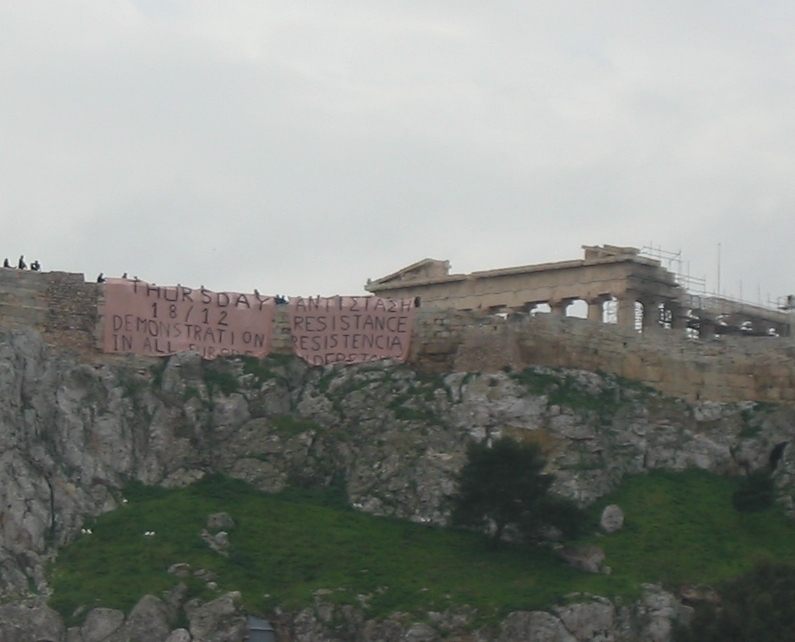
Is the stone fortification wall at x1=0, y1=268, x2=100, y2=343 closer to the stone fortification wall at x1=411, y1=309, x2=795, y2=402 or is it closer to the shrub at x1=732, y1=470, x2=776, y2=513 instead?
the stone fortification wall at x1=411, y1=309, x2=795, y2=402

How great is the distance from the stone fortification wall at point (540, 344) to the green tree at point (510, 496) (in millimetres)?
6290

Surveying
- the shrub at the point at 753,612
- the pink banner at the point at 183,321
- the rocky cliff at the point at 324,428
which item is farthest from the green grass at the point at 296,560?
the pink banner at the point at 183,321

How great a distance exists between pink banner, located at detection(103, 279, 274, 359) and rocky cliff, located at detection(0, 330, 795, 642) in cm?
54

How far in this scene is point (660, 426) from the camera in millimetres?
66000

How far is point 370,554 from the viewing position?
193 feet

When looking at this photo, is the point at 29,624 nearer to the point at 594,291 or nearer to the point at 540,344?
the point at 540,344

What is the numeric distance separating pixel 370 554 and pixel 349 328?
31.4 feet

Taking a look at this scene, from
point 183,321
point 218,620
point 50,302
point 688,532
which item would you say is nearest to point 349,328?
point 183,321

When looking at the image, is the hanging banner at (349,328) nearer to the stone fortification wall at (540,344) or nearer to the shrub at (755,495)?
the stone fortification wall at (540,344)

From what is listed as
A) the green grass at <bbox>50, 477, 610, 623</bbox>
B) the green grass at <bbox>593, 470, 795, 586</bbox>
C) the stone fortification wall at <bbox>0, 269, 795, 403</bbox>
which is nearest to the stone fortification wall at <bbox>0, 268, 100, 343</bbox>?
the stone fortification wall at <bbox>0, 269, 795, 403</bbox>

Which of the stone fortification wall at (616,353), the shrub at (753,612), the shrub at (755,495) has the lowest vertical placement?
the shrub at (753,612)

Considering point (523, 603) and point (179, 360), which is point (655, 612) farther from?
point (179, 360)

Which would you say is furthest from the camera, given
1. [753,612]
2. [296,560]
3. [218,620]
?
[296,560]

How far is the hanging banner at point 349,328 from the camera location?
66000mm
